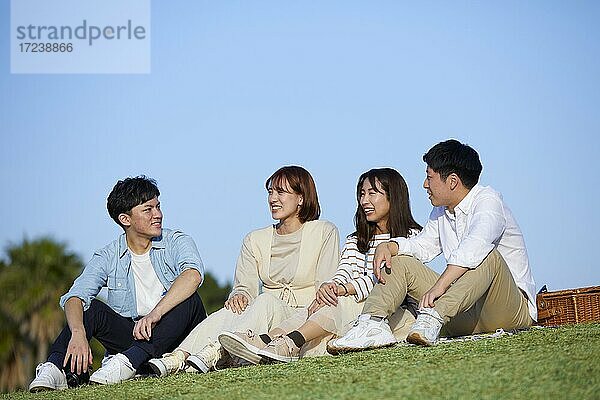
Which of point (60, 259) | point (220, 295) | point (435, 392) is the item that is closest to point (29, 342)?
point (60, 259)

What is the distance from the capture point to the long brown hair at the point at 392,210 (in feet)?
20.2

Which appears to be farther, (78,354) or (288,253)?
(288,253)

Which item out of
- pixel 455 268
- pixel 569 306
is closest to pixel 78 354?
pixel 455 268

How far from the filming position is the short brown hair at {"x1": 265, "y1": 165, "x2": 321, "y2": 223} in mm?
6387

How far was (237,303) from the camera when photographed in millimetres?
6031

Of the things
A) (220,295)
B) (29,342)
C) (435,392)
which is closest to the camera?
(435,392)

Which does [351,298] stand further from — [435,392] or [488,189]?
[435,392]

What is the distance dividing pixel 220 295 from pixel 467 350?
45012 millimetres

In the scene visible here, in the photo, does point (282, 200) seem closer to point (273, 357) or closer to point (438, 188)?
point (438, 188)

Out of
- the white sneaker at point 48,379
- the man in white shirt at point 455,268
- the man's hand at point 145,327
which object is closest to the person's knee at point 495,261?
the man in white shirt at point 455,268

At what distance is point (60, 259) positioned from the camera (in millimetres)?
28359

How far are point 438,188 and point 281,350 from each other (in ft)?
4.56

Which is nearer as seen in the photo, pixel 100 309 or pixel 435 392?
pixel 435 392

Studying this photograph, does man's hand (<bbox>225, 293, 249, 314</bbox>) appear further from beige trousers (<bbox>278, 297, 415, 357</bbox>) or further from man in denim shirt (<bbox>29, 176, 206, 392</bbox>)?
beige trousers (<bbox>278, 297, 415, 357</bbox>)
